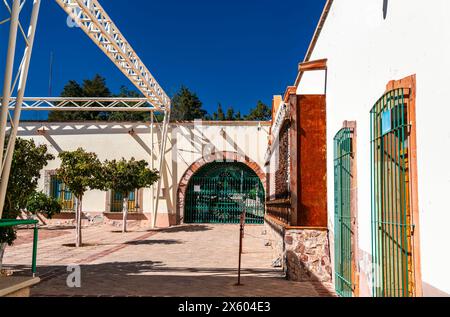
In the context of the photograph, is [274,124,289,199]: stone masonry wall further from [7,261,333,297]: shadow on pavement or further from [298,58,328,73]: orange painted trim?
[7,261,333,297]: shadow on pavement

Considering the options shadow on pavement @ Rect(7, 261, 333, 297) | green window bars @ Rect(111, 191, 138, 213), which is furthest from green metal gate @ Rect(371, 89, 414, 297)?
green window bars @ Rect(111, 191, 138, 213)

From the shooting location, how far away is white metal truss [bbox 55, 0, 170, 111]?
954 centimetres

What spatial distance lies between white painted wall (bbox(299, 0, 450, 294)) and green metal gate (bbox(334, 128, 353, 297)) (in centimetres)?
30

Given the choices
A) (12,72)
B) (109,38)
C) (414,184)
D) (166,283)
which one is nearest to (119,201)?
(109,38)

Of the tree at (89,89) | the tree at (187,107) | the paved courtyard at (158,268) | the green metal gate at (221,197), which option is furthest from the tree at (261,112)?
the paved courtyard at (158,268)

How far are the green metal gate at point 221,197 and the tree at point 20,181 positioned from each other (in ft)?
39.8

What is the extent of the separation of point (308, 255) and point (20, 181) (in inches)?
182

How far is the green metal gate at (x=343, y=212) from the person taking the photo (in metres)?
5.03

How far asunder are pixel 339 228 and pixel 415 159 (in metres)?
2.63

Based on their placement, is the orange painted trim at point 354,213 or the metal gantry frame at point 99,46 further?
the metal gantry frame at point 99,46

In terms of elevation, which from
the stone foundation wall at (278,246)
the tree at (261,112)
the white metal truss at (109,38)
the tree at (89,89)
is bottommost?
the stone foundation wall at (278,246)

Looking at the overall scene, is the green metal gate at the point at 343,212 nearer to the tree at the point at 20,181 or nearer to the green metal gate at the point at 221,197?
the tree at the point at 20,181

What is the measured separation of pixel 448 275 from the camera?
99.4 inches
